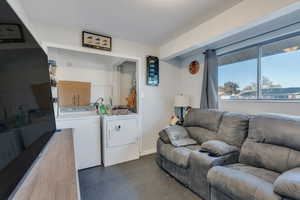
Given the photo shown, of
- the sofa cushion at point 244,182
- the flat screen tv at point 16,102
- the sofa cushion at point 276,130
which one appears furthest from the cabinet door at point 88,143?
the sofa cushion at point 276,130

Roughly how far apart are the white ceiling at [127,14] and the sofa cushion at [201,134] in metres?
1.77

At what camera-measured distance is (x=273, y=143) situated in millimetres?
1700

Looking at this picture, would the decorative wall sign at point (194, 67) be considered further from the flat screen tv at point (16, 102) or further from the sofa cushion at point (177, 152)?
the flat screen tv at point (16, 102)

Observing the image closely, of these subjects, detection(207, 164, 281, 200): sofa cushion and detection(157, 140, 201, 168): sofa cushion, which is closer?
detection(207, 164, 281, 200): sofa cushion

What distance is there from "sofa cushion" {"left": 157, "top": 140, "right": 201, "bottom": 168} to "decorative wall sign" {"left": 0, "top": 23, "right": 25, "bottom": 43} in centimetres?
206

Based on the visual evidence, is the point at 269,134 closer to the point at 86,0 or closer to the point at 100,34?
the point at 86,0

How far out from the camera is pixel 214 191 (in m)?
1.63

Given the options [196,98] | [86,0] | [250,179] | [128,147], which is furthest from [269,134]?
[86,0]

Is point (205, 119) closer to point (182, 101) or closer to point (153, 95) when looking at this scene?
point (182, 101)

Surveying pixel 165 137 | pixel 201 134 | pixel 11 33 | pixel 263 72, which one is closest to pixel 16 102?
pixel 11 33

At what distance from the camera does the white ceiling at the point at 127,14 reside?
1838 millimetres

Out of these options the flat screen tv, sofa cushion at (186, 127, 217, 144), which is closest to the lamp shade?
sofa cushion at (186, 127, 217, 144)

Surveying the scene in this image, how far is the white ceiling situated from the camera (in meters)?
1.84

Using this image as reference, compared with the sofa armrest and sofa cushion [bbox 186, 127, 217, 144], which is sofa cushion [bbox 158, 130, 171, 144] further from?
the sofa armrest
